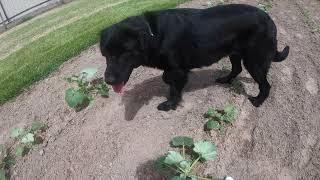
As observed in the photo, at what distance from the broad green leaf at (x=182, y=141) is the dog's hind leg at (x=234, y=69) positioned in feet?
4.20

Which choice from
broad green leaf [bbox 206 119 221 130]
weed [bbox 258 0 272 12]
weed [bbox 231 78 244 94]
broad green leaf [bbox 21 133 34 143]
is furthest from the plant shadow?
weed [bbox 258 0 272 12]

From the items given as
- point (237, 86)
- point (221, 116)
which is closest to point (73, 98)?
point (221, 116)

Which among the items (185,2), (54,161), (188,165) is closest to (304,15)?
(185,2)

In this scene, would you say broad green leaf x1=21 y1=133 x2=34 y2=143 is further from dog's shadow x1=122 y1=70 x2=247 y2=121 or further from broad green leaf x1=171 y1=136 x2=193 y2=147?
broad green leaf x1=171 y1=136 x2=193 y2=147

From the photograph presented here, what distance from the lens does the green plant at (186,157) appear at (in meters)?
4.00

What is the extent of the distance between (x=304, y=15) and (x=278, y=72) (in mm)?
2081

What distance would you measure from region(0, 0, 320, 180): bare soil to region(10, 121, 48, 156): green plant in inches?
3.6

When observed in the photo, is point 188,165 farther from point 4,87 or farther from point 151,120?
point 4,87

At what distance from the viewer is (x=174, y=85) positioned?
190 inches

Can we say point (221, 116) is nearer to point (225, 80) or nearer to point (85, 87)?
point (225, 80)

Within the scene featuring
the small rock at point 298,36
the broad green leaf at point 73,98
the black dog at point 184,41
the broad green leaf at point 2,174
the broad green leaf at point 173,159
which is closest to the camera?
the broad green leaf at point 173,159

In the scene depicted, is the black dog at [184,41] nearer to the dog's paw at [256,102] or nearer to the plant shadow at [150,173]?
the dog's paw at [256,102]

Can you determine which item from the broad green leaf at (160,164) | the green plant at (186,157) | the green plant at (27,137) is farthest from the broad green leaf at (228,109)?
→ the green plant at (27,137)

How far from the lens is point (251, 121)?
4891 mm
